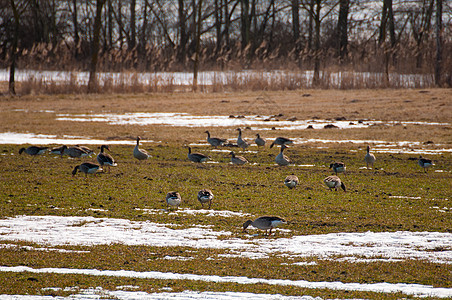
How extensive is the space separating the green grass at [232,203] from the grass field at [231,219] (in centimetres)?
3

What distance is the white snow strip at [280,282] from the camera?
671cm

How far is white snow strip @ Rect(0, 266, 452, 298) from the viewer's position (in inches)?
264

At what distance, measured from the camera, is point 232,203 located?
38.2ft

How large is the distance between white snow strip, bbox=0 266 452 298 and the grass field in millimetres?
47

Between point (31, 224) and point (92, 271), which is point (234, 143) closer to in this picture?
point (31, 224)

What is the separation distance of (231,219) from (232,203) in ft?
4.34

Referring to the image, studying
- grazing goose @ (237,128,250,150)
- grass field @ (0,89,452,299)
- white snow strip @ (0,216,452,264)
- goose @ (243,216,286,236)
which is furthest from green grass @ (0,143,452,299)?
grazing goose @ (237,128,250,150)

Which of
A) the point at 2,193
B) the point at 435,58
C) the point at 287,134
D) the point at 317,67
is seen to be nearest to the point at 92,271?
the point at 2,193

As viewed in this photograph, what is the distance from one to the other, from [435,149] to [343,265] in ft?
42.8

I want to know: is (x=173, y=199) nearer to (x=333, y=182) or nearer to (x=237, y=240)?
(x=237, y=240)

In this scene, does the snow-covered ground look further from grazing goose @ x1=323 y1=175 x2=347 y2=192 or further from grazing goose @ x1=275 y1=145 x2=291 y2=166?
grazing goose @ x1=275 y1=145 x2=291 y2=166

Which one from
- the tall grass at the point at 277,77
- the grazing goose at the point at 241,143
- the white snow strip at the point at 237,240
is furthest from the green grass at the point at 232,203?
the tall grass at the point at 277,77

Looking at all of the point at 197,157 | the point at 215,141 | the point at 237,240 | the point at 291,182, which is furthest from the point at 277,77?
the point at 237,240

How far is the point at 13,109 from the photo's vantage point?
3120 centimetres
